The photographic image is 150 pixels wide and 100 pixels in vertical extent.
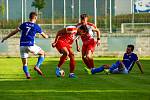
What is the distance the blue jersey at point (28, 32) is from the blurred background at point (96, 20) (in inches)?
786

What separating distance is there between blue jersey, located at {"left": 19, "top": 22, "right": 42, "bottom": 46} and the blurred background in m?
20.0

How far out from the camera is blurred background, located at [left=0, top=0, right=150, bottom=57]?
3900cm

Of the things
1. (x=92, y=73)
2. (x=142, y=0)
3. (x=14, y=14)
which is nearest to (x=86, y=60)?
(x=92, y=73)

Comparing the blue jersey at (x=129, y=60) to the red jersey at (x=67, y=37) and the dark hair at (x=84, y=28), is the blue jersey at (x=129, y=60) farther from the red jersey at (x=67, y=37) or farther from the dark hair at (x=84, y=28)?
the red jersey at (x=67, y=37)

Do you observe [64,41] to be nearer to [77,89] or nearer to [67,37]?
[67,37]

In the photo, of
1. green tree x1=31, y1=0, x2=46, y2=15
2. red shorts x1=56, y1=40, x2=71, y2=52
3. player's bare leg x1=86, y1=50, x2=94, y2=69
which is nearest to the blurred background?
green tree x1=31, y1=0, x2=46, y2=15

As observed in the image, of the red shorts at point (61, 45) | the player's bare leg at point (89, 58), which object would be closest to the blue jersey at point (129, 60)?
the player's bare leg at point (89, 58)

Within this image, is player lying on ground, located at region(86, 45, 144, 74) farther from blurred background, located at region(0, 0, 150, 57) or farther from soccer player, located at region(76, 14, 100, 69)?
blurred background, located at region(0, 0, 150, 57)

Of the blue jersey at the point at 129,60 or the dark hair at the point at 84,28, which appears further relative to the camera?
the dark hair at the point at 84,28

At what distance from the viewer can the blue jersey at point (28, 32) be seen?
60.6ft

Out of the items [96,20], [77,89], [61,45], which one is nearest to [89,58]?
[61,45]

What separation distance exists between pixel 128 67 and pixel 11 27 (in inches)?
893

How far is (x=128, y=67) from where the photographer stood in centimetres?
2088

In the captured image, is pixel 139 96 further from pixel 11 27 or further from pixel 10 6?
pixel 10 6
